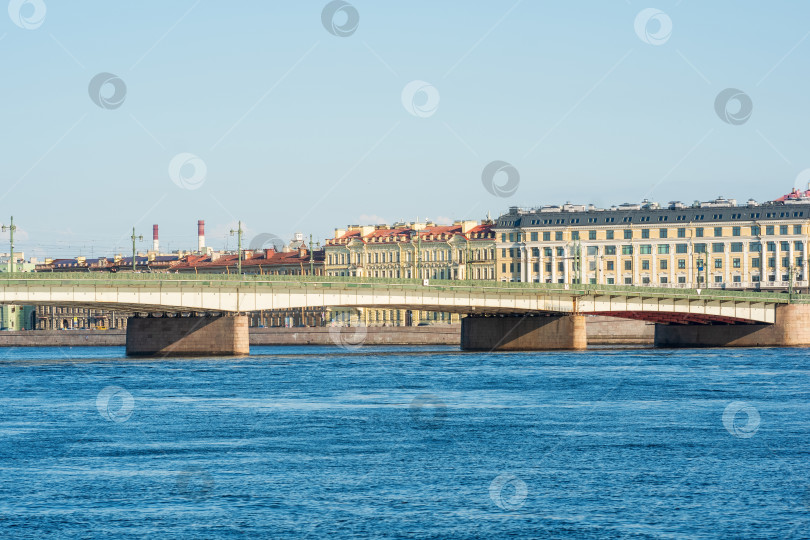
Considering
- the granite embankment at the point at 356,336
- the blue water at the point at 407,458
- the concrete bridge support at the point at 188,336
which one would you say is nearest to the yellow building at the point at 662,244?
the granite embankment at the point at 356,336

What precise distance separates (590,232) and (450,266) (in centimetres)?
1480

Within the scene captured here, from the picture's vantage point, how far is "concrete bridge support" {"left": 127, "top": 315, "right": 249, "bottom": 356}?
6875cm

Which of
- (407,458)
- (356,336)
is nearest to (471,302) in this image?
(356,336)

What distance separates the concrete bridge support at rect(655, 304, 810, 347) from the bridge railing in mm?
1066

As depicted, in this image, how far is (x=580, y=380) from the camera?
164 feet

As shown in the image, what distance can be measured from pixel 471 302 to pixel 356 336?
3201 cm

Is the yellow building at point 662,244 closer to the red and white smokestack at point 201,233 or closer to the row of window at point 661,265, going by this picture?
the row of window at point 661,265

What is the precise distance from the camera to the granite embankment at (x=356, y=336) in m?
99.8

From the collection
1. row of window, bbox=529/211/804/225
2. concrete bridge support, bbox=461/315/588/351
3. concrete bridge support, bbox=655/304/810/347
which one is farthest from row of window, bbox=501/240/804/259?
concrete bridge support, bbox=461/315/588/351

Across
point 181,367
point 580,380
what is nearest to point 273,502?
point 580,380

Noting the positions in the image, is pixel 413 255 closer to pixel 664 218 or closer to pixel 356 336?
pixel 664 218

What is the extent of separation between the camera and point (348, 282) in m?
69.1

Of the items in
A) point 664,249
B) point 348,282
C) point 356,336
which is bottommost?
point 356,336

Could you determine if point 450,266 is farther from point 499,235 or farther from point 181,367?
point 181,367
